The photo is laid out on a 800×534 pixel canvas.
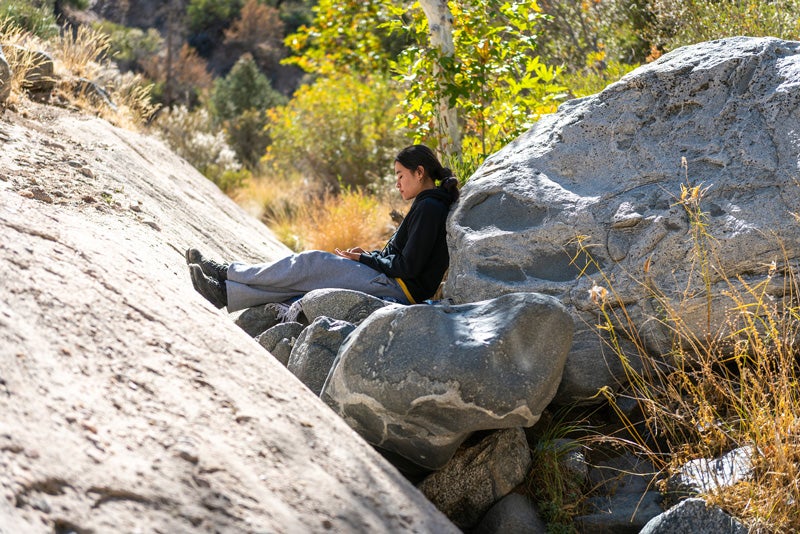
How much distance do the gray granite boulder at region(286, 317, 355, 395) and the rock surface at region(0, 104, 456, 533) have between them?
50 centimetres

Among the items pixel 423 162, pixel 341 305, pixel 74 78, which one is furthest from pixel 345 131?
pixel 341 305

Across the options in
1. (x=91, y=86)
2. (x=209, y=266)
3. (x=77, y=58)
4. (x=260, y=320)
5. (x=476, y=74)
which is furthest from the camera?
(x=77, y=58)

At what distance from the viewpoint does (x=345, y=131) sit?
428 inches

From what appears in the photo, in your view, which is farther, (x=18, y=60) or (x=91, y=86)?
(x=91, y=86)

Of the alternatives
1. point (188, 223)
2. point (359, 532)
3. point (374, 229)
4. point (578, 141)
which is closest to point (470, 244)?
point (578, 141)

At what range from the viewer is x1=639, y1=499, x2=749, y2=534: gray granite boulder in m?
2.82

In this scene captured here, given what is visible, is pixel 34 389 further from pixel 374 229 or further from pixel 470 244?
pixel 374 229

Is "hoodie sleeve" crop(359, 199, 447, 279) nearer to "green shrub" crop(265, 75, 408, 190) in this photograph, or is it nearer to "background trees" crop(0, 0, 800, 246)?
"background trees" crop(0, 0, 800, 246)

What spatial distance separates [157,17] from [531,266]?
1008 inches

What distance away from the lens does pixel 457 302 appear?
4.04 meters

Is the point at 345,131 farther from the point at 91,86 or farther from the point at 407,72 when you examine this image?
the point at 407,72

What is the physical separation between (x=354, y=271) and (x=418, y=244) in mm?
377

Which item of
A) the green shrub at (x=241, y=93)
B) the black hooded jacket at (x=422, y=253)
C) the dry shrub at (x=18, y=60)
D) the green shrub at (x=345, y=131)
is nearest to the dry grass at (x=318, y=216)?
the green shrub at (x=345, y=131)

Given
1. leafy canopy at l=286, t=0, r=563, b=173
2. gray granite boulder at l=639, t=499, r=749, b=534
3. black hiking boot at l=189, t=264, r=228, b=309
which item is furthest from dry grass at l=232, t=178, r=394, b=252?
gray granite boulder at l=639, t=499, r=749, b=534
